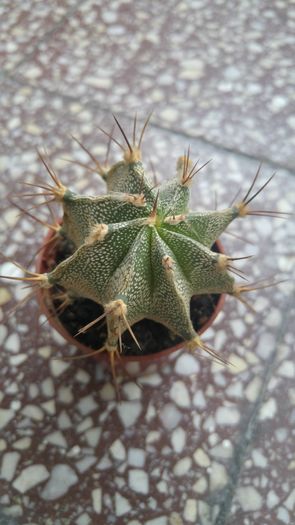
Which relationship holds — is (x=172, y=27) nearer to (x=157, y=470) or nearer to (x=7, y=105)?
(x=7, y=105)

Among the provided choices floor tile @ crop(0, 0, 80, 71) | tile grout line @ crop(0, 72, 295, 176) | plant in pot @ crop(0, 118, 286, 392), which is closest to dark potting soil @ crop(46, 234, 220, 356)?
plant in pot @ crop(0, 118, 286, 392)

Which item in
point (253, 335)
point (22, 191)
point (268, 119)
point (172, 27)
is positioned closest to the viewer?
point (253, 335)

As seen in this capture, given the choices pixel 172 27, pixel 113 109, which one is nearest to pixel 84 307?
pixel 113 109

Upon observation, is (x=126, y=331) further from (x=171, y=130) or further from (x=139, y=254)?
(x=171, y=130)

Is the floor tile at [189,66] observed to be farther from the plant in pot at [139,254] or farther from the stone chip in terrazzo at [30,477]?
the stone chip in terrazzo at [30,477]

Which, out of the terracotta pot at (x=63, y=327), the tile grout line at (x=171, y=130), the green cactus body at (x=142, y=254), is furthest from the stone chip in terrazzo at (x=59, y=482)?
the tile grout line at (x=171, y=130)

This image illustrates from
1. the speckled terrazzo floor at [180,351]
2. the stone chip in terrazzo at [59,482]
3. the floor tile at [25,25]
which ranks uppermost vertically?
the floor tile at [25,25]

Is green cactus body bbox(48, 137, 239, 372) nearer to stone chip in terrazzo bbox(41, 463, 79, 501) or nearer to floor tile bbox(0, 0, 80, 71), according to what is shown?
stone chip in terrazzo bbox(41, 463, 79, 501)

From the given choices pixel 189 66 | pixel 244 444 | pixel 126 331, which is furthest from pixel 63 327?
pixel 189 66
